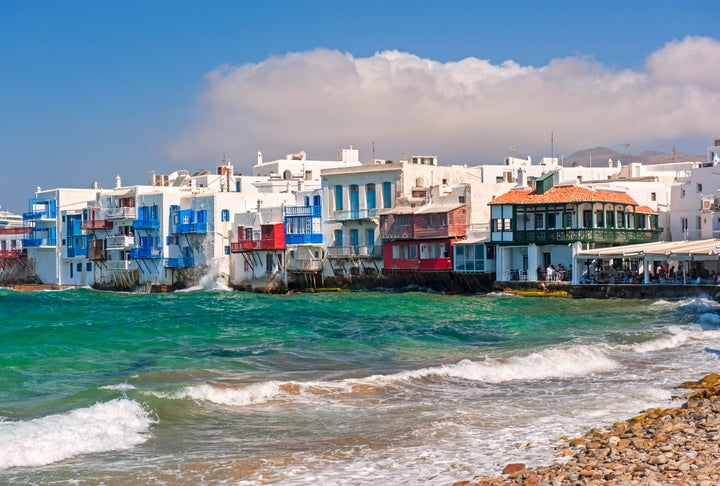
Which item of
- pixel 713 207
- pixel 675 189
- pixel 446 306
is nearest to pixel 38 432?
pixel 446 306

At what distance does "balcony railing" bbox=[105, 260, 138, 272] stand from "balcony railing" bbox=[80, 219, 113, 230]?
287 cm

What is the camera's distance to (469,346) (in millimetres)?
29938

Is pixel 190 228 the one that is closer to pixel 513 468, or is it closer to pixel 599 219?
pixel 599 219

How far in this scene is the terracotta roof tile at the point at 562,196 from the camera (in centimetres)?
5012

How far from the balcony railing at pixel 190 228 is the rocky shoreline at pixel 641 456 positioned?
169 ft

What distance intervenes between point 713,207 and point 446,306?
1745 cm

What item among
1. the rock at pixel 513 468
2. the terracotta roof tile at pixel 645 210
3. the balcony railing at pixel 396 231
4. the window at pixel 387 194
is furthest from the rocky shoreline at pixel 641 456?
the window at pixel 387 194

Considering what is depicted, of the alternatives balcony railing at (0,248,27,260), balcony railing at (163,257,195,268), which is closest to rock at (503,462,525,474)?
balcony railing at (163,257,195,268)

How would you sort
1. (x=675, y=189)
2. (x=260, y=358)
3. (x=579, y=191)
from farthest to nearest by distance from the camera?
(x=675, y=189), (x=579, y=191), (x=260, y=358)

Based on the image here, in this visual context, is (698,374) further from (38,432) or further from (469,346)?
(38,432)

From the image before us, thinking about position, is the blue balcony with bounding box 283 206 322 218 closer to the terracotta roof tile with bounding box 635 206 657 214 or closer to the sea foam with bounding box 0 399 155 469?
the terracotta roof tile with bounding box 635 206 657 214

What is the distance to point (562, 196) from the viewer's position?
50.4 meters

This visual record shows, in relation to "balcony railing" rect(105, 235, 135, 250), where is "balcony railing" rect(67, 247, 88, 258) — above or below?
below

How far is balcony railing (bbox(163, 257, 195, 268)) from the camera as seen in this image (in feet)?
217
